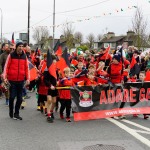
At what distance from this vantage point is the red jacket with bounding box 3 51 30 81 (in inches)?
356

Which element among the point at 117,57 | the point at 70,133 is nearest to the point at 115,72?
the point at 117,57

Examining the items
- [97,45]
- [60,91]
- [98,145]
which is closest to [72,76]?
[60,91]

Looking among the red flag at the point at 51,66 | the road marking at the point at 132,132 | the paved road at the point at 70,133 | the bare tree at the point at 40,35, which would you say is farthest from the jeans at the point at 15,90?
the bare tree at the point at 40,35

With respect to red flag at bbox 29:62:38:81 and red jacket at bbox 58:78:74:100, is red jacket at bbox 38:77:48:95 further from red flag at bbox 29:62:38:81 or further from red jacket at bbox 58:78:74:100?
red jacket at bbox 58:78:74:100

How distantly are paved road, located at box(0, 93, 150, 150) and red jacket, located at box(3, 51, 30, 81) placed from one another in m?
1.03

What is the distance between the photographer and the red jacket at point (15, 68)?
9.05 metres

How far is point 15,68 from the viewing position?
908cm

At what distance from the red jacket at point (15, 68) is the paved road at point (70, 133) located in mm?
1033

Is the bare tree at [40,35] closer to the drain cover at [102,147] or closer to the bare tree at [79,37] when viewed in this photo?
the bare tree at [79,37]

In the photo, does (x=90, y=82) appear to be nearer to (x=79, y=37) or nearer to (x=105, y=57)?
(x=105, y=57)

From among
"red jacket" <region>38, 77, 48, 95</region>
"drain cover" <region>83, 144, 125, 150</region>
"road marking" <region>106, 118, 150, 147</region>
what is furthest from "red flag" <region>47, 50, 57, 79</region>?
"drain cover" <region>83, 144, 125, 150</region>

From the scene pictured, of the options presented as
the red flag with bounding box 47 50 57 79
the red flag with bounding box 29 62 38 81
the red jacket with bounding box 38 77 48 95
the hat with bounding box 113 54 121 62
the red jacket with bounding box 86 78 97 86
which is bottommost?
the red jacket with bounding box 38 77 48 95

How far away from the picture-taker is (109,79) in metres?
9.80

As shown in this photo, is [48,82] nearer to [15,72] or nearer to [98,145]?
[15,72]
